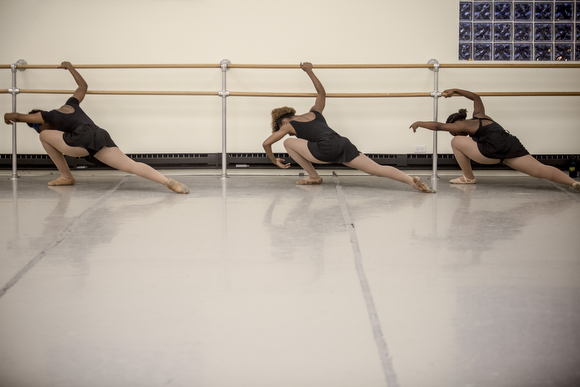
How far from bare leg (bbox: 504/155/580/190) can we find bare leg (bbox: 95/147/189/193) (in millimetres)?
1990

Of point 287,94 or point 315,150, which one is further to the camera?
point 287,94

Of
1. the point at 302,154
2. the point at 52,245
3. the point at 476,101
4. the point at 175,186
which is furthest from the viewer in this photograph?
the point at 476,101

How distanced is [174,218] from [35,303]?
1.11 metres

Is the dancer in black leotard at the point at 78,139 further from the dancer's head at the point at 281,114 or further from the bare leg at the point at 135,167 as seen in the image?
the dancer's head at the point at 281,114

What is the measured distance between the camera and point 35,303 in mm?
1360

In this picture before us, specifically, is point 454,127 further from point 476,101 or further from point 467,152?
point 476,101

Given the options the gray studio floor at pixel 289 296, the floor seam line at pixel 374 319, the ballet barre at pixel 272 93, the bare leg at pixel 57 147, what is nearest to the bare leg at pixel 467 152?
the ballet barre at pixel 272 93

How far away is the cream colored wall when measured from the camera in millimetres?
4195

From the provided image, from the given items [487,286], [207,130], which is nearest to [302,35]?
[207,130]

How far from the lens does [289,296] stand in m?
1.42

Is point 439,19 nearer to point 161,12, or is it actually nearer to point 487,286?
point 161,12

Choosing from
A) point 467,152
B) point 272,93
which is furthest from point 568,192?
point 272,93

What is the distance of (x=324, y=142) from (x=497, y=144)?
1038 mm

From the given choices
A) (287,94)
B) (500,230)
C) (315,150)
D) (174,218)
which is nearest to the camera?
(500,230)
